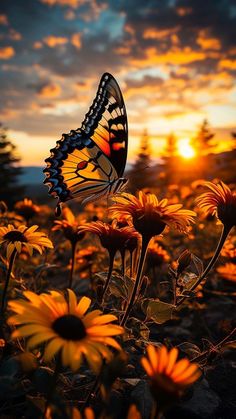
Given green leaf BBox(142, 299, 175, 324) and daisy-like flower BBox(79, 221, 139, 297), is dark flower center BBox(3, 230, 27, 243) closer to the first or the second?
daisy-like flower BBox(79, 221, 139, 297)

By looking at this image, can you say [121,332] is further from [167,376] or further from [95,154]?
[95,154]

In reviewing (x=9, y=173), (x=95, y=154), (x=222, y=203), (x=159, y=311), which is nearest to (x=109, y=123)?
(x=95, y=154)

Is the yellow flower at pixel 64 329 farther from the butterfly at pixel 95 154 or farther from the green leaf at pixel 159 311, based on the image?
the butterfly at pixel 95 154

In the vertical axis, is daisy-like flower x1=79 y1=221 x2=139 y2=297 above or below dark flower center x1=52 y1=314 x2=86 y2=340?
above

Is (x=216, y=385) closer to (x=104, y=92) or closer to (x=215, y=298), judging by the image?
(x=215, y=298)

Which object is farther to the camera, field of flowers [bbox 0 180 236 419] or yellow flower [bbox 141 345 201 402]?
field of flowers [bbox 0 180 236 419]

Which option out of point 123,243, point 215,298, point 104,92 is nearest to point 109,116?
point 104,92

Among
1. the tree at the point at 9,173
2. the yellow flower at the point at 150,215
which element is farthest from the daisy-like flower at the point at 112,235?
the tree at the point at 9,173

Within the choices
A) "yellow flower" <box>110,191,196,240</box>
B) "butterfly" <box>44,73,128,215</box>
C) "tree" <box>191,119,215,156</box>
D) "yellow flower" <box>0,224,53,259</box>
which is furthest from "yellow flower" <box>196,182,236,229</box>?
"tree" <box>191,119,215,156</box>
